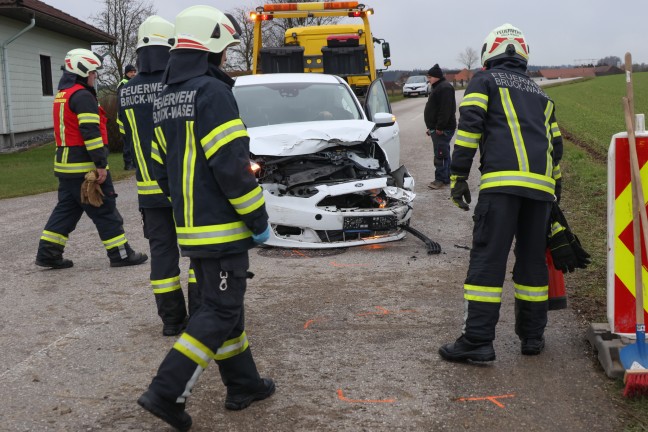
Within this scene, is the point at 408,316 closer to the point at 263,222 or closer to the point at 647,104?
the point at 263,222

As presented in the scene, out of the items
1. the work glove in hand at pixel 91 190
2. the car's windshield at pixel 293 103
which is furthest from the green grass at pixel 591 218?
the work glove in hand at pixel 91 190

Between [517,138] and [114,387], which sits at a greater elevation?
[517,138]

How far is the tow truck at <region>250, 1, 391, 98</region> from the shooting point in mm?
14977

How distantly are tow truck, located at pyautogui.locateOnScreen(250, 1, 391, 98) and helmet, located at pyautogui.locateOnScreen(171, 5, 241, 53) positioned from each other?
1097cm

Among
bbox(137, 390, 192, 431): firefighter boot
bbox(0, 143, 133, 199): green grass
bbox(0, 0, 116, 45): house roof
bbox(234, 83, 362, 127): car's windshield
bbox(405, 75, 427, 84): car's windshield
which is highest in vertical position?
bbox(0, 0, 116, 45): house roof

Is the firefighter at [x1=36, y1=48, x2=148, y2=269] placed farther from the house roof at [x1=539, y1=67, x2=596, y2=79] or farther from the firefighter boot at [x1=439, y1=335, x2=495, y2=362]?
the house roof at [x1=539, y1=67, x2=596, y2=79]

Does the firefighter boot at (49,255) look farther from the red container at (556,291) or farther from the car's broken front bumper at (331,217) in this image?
the red container at (556,291)

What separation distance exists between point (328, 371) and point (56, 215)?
4104 millimetres

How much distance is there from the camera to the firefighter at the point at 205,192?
3.60 metres

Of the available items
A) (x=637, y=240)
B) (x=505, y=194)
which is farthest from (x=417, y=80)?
(x=637, y=240)

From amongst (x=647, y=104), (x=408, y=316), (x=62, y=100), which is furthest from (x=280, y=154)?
(x=647, y=104)

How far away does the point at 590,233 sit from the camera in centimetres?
805

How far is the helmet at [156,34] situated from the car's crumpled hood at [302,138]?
8.16ft

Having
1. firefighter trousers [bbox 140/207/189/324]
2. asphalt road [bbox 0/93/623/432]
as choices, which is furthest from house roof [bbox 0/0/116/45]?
firefighter trousers [bbox 140/207/189/324]
